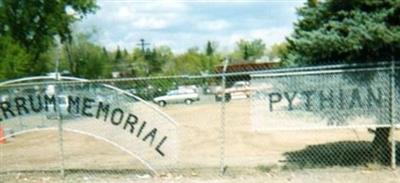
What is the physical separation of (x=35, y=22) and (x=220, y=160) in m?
34.4

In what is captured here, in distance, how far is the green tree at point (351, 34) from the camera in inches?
382

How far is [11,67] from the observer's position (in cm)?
3425

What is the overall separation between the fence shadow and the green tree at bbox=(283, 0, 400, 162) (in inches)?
28.3

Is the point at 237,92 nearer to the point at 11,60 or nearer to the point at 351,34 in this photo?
the point at 11,60

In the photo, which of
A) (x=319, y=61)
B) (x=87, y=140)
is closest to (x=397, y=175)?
(x=319, y=61)

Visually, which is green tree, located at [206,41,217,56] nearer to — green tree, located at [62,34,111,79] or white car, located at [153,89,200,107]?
green tree, located at [62,34,111,79]

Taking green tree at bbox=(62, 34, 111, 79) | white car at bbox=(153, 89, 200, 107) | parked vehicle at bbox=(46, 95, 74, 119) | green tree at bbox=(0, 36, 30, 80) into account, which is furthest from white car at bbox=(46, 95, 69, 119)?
green tree at bbox=(62, 34, 111, 79)

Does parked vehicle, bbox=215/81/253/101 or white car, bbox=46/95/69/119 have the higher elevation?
white car, bbox=46/95/69/119

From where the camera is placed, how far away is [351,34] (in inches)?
385

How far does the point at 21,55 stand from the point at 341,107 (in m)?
28.9

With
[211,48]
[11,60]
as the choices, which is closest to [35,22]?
[11,60]

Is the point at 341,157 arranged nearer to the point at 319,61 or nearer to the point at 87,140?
the point at 319,61

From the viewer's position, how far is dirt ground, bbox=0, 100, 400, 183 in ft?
33.7

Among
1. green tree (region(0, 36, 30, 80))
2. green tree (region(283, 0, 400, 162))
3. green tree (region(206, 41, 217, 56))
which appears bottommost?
green tree (region(206, 41, 217, 56))
